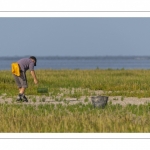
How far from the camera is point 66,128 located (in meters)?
11.8

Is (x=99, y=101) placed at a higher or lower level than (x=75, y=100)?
lower

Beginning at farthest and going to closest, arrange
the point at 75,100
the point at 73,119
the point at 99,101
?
the point at 75,100 < the point at 99,101 < the point at 73,119

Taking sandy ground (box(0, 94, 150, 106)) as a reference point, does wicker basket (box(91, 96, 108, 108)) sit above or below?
below

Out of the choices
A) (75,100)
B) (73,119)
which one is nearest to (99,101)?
(75,100)

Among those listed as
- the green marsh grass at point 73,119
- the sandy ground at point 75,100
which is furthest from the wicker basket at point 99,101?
the sandy ground at point 75,100

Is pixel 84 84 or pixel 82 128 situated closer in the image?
pixel 82 128

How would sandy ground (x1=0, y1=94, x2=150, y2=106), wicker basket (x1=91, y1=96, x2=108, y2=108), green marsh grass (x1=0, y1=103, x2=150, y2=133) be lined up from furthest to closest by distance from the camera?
1. sandy ground (x1=0, y1=94, x2=150, y2=106)
2. wicker basket (x1=91, y1=96, x2=108, y2=108)
3. green marsh grass (x1=0, y1=103, x2=150, y2=133)

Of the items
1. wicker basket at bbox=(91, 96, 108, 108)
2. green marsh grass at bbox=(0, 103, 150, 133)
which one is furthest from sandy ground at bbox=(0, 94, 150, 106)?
green marsh grass at bbox=(0, 103, 150, 133)

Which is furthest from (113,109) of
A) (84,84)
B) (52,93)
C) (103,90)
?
(84,84)

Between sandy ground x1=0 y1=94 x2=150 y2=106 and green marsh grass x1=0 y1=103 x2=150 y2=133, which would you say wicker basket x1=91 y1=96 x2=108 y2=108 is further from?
sandy ground x1=0 y1=94 x2=150 y2=106

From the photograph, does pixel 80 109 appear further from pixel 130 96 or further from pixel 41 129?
pixel 130 96

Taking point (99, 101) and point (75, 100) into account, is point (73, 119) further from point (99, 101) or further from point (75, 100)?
point (75, 100)
